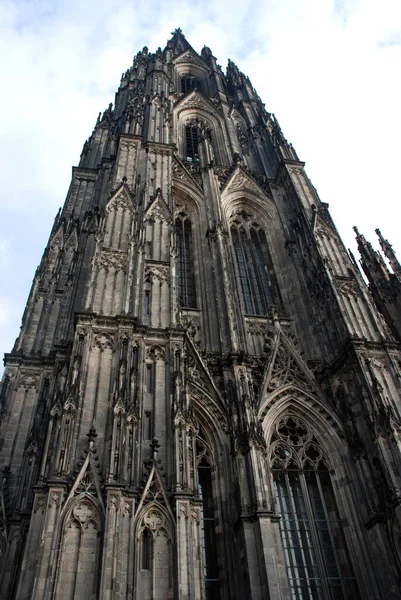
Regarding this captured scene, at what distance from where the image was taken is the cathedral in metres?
10.4

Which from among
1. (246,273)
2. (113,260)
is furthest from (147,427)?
(246,273)

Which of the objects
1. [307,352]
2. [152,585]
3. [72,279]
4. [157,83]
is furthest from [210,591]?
[157,83]

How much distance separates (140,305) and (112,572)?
750 centimetres

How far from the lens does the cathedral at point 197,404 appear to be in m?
10.4

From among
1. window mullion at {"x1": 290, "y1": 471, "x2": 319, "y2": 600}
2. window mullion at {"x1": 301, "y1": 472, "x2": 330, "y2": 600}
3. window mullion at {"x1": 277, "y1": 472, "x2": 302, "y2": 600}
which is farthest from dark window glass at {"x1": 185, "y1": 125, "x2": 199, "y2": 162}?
window mullion at {"x1": 290, "y1": 471, "x2": 319, "y2": 600}

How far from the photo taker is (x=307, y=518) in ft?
46.2

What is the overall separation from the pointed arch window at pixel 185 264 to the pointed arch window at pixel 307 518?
638 centimetres

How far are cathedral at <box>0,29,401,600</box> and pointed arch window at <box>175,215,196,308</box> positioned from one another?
90mm

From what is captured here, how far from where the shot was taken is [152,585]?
9.67 m

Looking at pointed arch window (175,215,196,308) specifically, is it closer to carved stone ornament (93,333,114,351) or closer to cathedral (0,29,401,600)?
cathedral (0,29,401,600)

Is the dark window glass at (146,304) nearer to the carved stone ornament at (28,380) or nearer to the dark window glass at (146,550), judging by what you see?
the carved stone ornament at (28,380)

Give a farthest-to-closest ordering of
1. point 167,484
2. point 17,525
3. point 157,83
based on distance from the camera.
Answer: point 157,83 → point 17,525 → point 167,484

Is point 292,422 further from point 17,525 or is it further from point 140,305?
point 17,525

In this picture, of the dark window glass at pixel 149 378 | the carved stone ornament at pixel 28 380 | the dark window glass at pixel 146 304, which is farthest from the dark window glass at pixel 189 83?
the dark window glass at pixel 149 378
